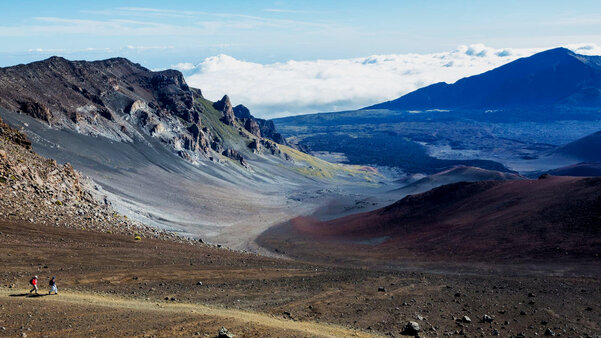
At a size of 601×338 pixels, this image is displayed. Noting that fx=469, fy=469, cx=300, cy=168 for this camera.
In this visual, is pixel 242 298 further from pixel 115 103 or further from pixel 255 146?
pixel 255 146

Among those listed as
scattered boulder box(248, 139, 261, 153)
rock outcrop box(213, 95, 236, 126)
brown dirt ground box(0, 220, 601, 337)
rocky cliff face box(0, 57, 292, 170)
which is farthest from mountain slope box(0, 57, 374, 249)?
brown dirt ground box(0, 220, 601, 337)

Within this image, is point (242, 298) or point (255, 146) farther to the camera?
point (255, 146)

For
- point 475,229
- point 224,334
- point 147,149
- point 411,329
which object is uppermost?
point 147,149

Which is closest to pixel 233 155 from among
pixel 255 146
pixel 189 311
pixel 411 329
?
pixel 255 146

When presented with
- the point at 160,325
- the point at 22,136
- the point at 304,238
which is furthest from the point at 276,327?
the point at 304,238

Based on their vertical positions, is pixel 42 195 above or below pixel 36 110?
below

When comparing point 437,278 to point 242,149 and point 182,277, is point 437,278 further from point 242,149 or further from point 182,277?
point 242,149

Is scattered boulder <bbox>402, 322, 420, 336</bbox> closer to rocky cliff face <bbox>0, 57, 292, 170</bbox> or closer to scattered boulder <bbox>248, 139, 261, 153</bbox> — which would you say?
rocky cliff face <bbox>0, 57, 292, 170</bbox>
